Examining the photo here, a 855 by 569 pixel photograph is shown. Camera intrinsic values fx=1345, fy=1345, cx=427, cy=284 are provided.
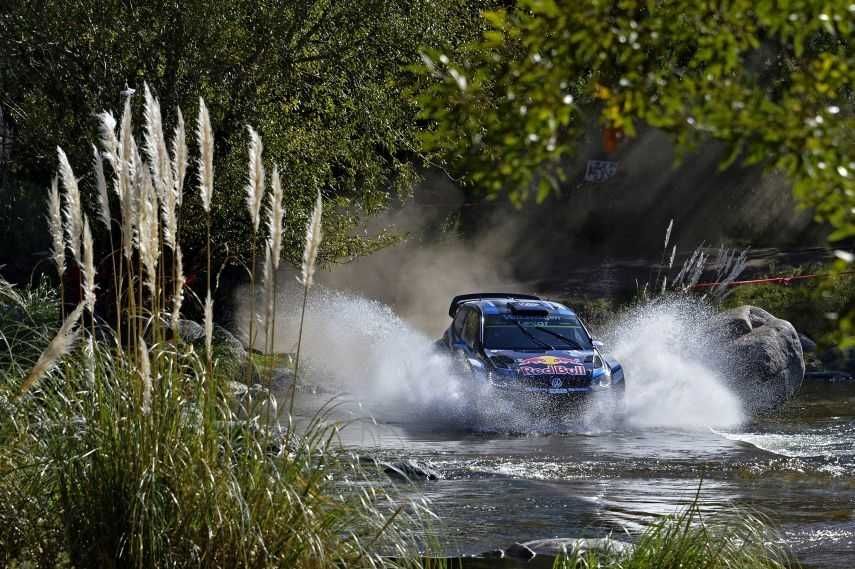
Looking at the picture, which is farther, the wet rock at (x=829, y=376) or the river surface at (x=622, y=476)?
the wet rock at (x=829, y=376)

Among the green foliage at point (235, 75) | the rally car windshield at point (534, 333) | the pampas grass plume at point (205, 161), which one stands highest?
the green foliage at point (235, 75)

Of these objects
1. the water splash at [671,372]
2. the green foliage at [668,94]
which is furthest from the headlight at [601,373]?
the green foliage at [668,94]

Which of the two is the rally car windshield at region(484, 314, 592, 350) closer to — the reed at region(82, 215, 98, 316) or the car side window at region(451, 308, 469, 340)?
the car side window at region(451, 308, 469, 340)

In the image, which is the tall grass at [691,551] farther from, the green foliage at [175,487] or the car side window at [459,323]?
the car side window at [459,323]

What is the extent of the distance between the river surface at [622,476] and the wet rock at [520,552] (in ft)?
0.62

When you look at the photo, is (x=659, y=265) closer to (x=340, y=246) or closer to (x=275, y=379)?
(x=340, y=246)

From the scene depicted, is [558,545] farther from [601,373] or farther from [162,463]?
[601,373]

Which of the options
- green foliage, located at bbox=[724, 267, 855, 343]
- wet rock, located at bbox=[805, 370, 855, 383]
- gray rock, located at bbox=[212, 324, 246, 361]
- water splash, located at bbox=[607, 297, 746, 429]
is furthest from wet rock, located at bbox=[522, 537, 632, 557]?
Result: green foliage, located at bbox=[724, 267, 855, 343]

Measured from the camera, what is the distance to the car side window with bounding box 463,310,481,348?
1805cm

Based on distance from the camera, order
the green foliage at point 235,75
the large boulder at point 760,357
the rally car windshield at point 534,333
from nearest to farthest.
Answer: the rally car windshield at point 534,333 → the green foliage at point 235,75 → the large boulder at point 760,357

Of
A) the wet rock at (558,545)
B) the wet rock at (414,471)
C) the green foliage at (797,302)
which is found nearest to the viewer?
the wet rock at (558,545)

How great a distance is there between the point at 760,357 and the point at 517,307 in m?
5.08

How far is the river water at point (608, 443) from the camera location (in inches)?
411

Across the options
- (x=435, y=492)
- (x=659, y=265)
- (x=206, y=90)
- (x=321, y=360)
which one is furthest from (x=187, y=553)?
(x=659, y=265)
